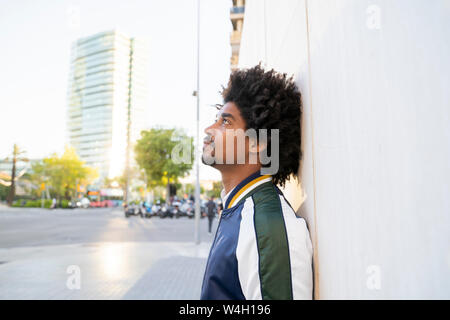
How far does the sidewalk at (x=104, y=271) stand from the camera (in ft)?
16.0

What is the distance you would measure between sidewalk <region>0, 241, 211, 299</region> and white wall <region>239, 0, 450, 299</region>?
13.6 ft

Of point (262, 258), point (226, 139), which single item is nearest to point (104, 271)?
point (226, 139)

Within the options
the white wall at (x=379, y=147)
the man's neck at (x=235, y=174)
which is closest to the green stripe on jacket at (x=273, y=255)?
the white wall at (x=379, y=147)

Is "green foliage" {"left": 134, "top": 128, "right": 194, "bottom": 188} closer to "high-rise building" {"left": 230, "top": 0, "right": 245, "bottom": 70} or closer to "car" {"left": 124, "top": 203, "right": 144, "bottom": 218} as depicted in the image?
"car" {"left": 124, "top": 203, "right": 144, "bottom": 218}

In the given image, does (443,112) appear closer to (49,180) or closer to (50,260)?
(50,260)

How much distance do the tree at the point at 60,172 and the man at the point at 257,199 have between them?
4550 centimetres

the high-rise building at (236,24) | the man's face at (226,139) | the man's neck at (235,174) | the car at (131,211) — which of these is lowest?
the car at (131,211)

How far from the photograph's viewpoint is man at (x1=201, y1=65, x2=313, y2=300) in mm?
1090

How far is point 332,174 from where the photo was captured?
1176 millimetres

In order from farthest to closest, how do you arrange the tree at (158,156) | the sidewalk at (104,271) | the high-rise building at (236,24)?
the tree at (158,156) < the high-rise building at (236,24) < the sidewalk at (104,271)

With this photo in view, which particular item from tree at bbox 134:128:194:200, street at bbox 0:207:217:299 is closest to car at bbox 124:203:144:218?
tree at bbox 134:128:194:200

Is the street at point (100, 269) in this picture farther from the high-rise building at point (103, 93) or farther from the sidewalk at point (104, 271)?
the high-rise building at point (103, 93)
